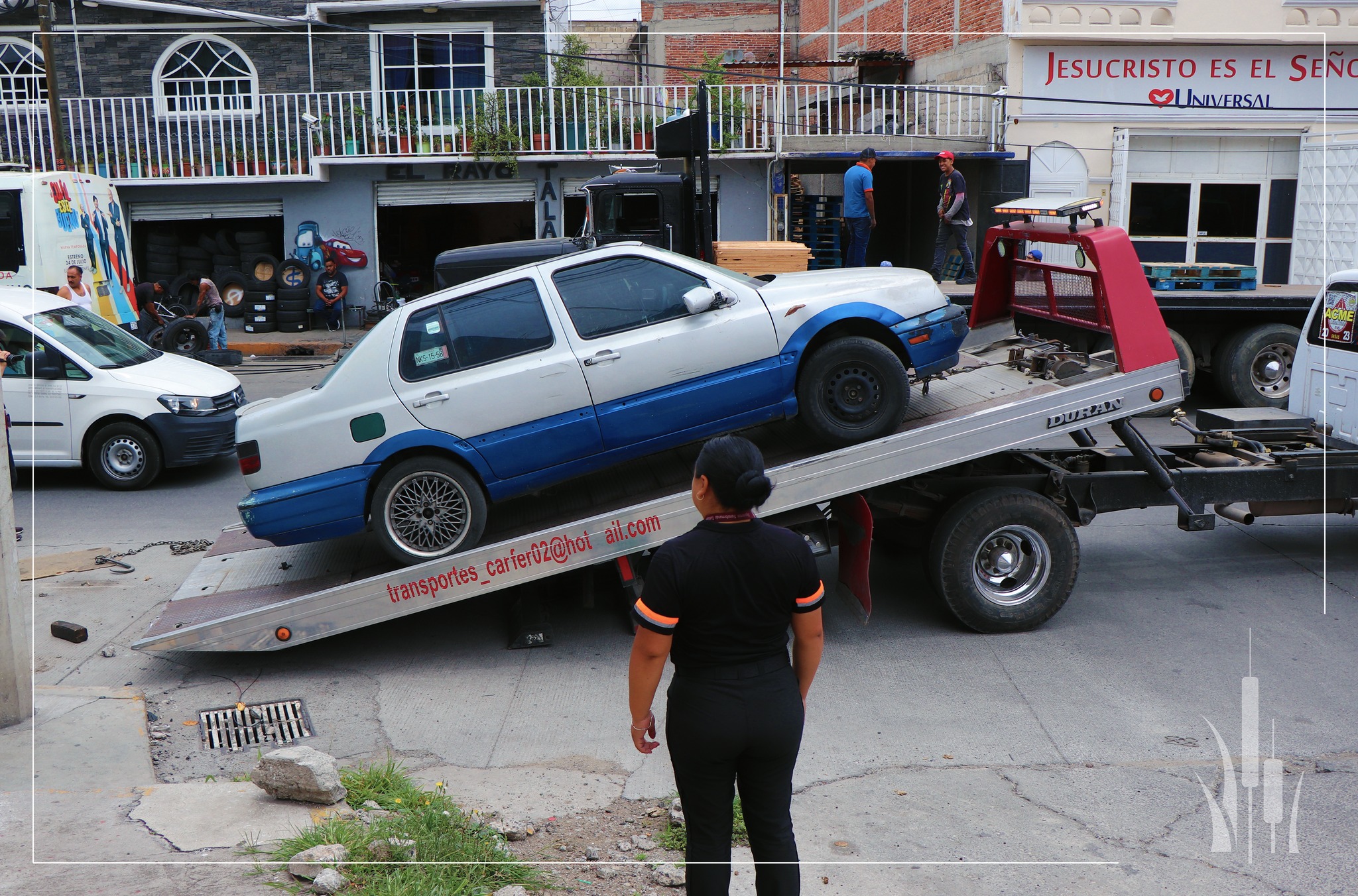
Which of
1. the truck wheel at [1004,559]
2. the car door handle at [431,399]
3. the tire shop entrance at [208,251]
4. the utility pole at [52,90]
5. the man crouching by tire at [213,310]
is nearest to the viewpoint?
the car door handle at [431,399]

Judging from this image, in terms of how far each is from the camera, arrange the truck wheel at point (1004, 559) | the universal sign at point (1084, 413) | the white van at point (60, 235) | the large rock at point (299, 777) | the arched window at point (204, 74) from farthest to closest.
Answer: the arched window at point (204, 74) → the white van at point (60, 235) → the truck wheel at point (1004, 559) → the universal sign at point (1084, 413) → the large rock at point (299, 777)

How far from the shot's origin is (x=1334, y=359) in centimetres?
771

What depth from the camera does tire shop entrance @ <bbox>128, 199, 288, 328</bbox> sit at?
810 inches

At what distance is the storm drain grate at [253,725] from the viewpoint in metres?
5.48

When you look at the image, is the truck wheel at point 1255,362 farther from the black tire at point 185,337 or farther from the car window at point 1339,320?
the black tire at point 185,337

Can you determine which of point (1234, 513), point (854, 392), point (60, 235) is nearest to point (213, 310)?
point (60, 235)

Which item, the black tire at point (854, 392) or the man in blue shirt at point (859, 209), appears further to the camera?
the man in blue shirt at point (859, 209)

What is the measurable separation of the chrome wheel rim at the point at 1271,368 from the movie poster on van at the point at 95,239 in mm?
13774

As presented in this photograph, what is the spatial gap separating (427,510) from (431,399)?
624 mm

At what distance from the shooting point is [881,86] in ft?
60.5

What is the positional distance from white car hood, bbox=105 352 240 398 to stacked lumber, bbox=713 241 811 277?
5058 mm

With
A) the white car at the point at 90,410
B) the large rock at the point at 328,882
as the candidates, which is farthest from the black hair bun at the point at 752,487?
the white car at the point at 90,410

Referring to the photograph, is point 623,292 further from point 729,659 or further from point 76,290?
point 76,290

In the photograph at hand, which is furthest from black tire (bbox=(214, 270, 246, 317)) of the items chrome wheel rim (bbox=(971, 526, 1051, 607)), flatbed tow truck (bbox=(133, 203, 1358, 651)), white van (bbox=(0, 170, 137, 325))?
chrome wheel rim (bbox=(971, 526, 1051, 607))
